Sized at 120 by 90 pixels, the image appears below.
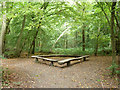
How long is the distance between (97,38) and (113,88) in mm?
8120

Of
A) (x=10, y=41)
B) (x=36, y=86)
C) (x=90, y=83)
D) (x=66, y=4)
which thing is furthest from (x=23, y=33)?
(x=90, y=83)

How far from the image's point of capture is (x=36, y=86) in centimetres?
355

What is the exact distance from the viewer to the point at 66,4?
9211 millimetres

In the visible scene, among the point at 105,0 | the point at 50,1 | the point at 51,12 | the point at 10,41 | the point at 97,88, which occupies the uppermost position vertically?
the point at 50,1

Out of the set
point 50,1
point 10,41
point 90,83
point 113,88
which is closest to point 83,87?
point 90,83

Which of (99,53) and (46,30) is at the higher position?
(46,30)

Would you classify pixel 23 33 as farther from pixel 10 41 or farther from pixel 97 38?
pixel 97 38

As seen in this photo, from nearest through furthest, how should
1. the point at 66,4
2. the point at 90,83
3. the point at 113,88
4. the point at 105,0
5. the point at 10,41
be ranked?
the point at 113,88 < the point at 90,83 < the point at 105,0 < the point at 66,4 < the point at 10,41

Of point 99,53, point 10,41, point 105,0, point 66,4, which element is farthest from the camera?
point 99,53

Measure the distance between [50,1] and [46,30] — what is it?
14.8ft

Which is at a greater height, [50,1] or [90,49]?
[50,1]

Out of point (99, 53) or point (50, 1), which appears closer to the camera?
point (50, 1)

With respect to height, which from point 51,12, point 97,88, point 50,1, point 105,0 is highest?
point 50,1

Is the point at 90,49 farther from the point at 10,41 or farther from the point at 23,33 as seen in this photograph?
the point at 10,41
